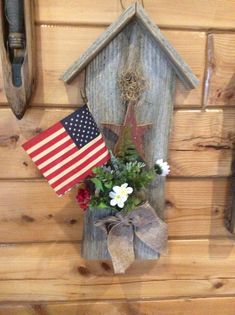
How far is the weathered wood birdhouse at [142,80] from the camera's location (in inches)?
29.4

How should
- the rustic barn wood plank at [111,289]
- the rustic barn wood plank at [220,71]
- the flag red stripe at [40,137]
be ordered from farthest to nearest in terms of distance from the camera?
the rustic barn wood plank at [111,289], the rustic barn wood plank at [220,71], the flag red stripe at [40,137]

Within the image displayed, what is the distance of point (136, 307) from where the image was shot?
0.95 metres

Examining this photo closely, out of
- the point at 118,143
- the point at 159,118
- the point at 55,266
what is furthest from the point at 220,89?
the point at 55,266

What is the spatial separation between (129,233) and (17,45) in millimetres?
494

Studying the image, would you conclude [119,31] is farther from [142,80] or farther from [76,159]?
[76,159]

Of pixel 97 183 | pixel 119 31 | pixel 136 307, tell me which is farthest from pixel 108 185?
pixel 136 307

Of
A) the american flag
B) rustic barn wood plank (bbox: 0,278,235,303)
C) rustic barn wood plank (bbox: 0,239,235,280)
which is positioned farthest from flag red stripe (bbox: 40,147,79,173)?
rustic barn wood plank (bbox: 0,278,235,303)

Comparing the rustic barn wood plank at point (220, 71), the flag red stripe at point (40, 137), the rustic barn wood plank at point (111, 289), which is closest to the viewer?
the flag red stripe at point (40, 137)

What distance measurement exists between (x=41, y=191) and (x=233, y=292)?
62 cm

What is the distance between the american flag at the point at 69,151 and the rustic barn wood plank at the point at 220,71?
12.2 inches


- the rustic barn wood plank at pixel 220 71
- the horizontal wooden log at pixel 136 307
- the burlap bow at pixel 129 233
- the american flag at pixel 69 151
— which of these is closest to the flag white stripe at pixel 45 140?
the american flag at pixel 69 151

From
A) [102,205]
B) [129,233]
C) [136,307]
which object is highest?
[102,205]

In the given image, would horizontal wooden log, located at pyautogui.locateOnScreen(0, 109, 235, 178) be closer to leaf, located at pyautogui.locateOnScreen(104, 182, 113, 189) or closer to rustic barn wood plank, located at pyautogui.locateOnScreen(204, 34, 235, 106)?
rustic barn wood plank, located at pyautogui.locateOnScreen(204, 34, 235, 106)

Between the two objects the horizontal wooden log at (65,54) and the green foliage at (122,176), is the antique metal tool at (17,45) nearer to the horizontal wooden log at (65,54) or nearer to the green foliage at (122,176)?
the horizontal wooden log at (65,54)
